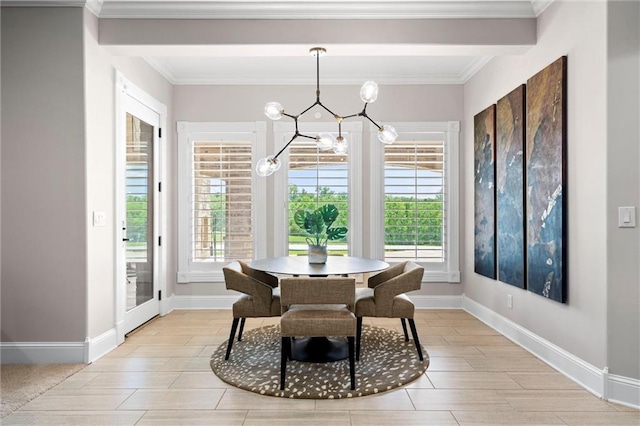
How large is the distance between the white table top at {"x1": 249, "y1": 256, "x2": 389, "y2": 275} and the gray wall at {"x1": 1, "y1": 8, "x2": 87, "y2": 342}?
1447mm

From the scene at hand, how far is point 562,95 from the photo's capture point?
3102 mm

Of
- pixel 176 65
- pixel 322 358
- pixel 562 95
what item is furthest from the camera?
pixel 176 65

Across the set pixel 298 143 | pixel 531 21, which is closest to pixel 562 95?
pixel 531 21

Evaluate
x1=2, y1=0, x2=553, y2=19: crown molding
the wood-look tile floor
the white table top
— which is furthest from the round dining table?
x1=2, y1=0, x2=553, y2=19: crown molding

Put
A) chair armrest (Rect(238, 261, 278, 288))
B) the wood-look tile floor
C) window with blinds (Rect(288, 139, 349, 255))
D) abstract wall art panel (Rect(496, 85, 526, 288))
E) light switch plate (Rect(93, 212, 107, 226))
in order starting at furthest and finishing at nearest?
window with blinds (Rect(288, 139, 349, 255)), chair armrest (Rect(238, 261, 278, 288)), abstract wall art panel (Rect(496, 85, 526, 288)), light switch plate (Rect(93, 212, 107, 226)), the wood-look tile floor

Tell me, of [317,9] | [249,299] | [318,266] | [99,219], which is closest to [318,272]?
[318,266]

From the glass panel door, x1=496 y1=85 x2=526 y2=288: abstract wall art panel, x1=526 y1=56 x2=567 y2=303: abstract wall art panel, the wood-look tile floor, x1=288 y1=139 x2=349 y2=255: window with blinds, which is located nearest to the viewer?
the wood-look tile floor

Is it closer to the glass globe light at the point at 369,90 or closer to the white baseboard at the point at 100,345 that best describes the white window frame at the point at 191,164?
the white baseboard at the point at 100,345

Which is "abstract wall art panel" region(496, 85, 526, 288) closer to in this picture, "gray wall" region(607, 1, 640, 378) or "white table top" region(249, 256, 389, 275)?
"gray wall" region(607, 1, 640, 378)

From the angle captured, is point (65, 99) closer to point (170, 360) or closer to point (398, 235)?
point (170, 360)

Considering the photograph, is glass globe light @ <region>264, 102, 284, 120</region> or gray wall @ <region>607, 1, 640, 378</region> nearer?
gray wall @ <region>607, 1, 640, 378</region>

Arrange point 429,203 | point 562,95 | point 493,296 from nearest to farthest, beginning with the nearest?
point 562,95 → point 493,296 → point 429,203

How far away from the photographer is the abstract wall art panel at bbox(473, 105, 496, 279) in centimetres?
429

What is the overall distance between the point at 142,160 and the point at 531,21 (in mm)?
3820
